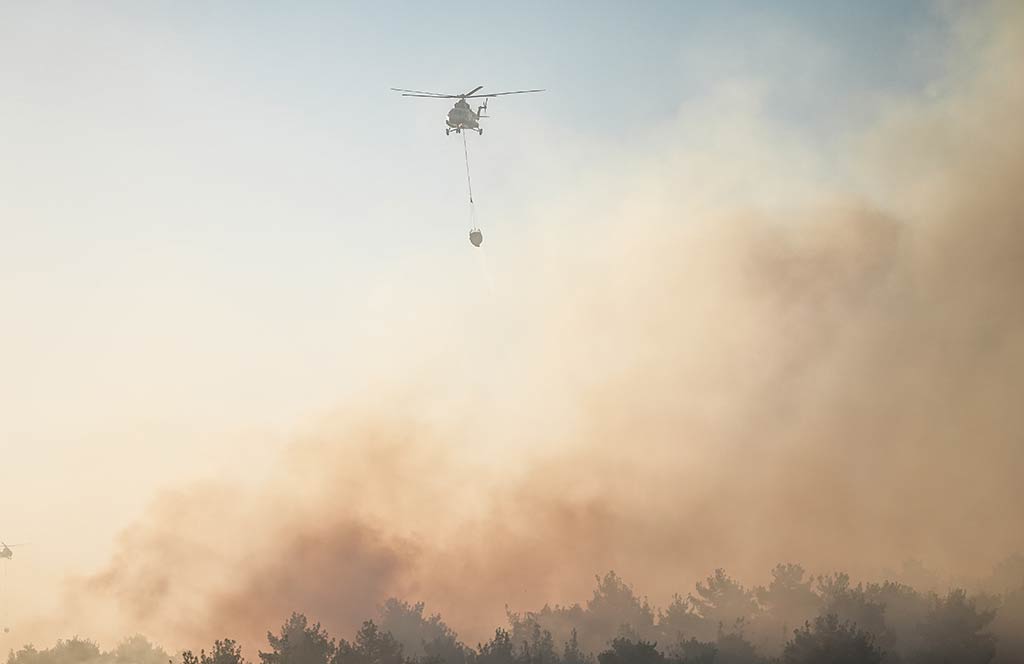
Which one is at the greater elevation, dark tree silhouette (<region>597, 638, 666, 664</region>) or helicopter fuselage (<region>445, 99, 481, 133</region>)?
helicopter fuselage (<region>445, 99, 481, 133</region>)

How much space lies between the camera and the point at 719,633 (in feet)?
348

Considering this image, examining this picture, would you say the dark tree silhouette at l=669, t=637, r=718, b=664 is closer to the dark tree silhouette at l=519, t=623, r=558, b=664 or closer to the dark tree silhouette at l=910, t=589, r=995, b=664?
the dark tree silhouette at l=519, t=623, r=558, b=664

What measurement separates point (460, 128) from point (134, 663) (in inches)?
3635

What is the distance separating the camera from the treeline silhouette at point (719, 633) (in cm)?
7694

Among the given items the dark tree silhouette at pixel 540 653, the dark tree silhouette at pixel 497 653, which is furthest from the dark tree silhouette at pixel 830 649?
the dark tree silhouette at pixel 497 653

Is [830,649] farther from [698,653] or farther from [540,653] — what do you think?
[540,653]

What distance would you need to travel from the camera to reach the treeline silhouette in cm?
7694

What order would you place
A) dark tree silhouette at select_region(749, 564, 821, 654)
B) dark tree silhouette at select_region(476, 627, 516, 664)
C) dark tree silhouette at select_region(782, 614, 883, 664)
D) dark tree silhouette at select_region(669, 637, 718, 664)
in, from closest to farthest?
dark tree silhouette at select_region(782, 614, 883, 664) → dark tree silhouette at select_region(669, 637, 718, 664) → dark tree silhouette at select_region(476, 627, 516, 664) → dark tree silhouette at select_region(749, 564, 821, 654)

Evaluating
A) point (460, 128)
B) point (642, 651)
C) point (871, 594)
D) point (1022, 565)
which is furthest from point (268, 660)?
point (1022, 565)

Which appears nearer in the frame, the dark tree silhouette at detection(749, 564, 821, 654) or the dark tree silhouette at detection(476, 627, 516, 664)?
the dark tree silhouette at detection(476, 627, 516, 664)

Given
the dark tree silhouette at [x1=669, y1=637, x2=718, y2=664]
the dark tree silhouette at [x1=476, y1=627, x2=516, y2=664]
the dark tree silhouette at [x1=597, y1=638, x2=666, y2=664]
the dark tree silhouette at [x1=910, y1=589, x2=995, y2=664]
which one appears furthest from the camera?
the dark tree silhouette at [x1=476, y1=627, x2=516, y2=664]

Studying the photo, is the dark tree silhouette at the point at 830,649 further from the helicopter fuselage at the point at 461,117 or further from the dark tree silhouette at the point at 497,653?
the helicopter fuselage at the point at 461,117

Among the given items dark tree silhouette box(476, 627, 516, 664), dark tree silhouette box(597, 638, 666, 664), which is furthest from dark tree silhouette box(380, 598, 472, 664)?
dark tree silhouette box(597, 638, 666, 664)

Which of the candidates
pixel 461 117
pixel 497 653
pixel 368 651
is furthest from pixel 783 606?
pixel 461 117
